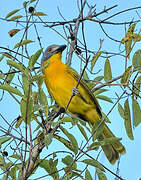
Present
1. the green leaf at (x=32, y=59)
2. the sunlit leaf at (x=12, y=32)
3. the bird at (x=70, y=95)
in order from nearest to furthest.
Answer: the green leaf at (x=32, y=59) → the sunlit leaf at (x=12, y=32) → the bird at (x=70, y=95)

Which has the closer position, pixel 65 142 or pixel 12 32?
pixel 65 142

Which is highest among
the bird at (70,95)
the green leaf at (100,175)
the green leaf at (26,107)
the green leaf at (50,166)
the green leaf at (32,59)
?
the bird at (70,95)

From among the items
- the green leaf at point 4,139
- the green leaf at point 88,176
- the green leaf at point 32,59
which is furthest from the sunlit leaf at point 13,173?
the green leaf at point 32,59

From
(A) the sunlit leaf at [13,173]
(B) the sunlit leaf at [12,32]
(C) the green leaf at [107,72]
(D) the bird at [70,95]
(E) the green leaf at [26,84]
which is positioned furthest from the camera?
(D) the bird at [70,95]

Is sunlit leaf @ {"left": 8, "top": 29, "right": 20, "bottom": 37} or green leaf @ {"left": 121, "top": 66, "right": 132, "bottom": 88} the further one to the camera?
sunlit leaf @ {"left": 8, "top": 29, "right": 20, "bottom": 37}

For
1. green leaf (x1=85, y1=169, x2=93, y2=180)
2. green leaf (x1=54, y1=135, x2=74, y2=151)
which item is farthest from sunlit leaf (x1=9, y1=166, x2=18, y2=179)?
green leaf (x1=85, y1=169, x2=93, y2=180)

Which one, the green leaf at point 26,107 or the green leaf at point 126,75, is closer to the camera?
the green leaf at point 26,107

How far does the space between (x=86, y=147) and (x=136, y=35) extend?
1.10m

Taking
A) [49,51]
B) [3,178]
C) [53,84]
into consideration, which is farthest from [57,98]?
[3,178]

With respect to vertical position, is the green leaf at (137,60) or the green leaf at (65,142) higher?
the green leaf at (137,60)

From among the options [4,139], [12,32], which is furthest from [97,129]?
[12,32]

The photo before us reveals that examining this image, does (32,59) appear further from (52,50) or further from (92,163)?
(52,50)

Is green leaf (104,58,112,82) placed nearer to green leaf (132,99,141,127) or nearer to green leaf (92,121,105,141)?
green leaf (132,99,141,127)

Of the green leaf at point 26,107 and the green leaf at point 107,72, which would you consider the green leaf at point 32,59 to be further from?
the green leaf at point 107,72
